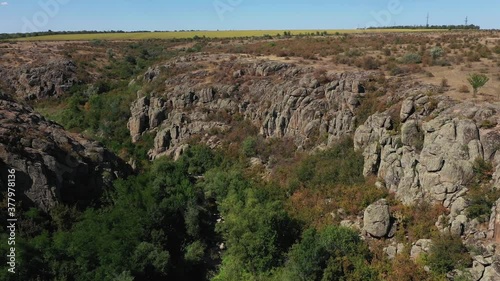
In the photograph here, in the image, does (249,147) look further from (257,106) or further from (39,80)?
(39,80)

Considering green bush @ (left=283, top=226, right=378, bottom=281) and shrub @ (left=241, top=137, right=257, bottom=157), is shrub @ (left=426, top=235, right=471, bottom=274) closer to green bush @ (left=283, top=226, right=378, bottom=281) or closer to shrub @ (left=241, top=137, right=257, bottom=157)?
green bush @ (left=283, top=226, right=378, bottom=281)

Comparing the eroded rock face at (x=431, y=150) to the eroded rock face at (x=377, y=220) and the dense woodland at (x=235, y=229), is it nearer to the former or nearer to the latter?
the dense woodland at (x=235, y=229)

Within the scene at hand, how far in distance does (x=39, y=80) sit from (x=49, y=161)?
43.4 meters

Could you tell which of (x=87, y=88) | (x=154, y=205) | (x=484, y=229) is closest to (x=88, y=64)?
(x=87, y=88)

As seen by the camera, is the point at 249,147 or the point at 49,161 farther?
the point at 249,147

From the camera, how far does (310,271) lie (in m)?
22.0

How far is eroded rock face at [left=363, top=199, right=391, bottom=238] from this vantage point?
24328 mm

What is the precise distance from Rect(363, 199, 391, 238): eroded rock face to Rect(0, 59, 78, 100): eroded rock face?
183ft

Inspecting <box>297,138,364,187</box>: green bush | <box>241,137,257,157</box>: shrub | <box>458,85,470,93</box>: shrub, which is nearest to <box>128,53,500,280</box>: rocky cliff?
<box>297,138,364,187</box>: green bush

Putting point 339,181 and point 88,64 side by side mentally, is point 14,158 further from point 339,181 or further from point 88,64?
point 88,64

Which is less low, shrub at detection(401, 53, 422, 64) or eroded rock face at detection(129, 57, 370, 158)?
shrub at detection(401, 53, 422, 64)

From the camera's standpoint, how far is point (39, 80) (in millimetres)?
65750

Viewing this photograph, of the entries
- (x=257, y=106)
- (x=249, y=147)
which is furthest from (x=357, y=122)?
(x=257, y=106)

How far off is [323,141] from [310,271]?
15.3m
